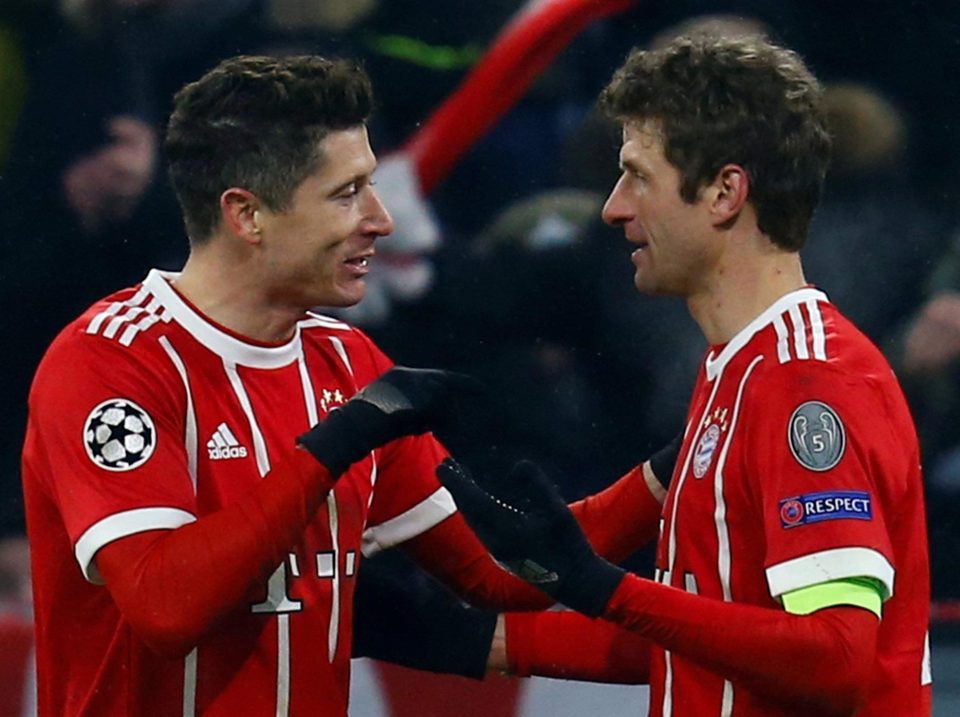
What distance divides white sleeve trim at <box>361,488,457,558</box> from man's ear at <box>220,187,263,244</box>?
472mm

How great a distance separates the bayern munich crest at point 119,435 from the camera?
7.06 ft

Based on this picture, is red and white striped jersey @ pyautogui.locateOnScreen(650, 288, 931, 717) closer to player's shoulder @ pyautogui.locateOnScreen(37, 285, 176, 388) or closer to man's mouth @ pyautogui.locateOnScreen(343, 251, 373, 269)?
man's mouth @ pyautogui.locateOnScreen(343, 251, 373, 269)

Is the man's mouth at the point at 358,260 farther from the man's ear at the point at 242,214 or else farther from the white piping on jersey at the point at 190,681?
the white piping on jersey at the point at 190,681

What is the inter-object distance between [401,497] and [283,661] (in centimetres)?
36

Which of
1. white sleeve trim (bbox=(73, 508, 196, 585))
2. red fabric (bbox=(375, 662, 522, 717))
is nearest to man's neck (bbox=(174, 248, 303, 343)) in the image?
white sleeve trim (bbox=(73, 508, 196, 585))

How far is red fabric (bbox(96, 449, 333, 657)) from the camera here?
2.08 metres

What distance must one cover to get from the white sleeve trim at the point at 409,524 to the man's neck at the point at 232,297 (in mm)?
354

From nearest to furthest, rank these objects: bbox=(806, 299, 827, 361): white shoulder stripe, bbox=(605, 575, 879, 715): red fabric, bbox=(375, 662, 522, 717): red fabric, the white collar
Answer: bbox=(605, 575, 879, 715): red fabric → bbox=(806, 299, 827, 361): white shoulder stripe → the white collar → bbox=(375, 662, 522, 717): red fabric

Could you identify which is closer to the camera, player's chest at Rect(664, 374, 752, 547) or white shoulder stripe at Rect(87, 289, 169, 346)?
player's chest at Rect(664, 374, 752, 547)

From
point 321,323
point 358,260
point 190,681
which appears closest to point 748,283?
point 358,260

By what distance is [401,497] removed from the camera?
8.42ft

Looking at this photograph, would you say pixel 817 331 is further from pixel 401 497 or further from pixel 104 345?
pixel 104 345

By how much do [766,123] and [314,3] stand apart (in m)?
1.34

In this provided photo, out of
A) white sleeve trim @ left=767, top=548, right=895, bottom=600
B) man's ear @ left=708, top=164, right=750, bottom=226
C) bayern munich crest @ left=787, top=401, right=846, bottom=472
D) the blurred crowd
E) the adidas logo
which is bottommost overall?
white sleeve trim @ left=767, top=548, right=895, bottom=600
